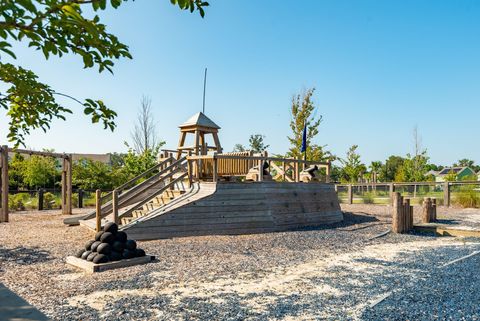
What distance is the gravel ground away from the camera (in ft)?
15.5

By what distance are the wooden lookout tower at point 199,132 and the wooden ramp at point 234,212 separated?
257cm

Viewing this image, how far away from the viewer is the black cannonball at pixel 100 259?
700 cm

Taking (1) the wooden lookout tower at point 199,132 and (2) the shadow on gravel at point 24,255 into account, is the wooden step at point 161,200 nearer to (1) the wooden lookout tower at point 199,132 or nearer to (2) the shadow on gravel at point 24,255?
(1) the wooden lookout tower at point 199,132

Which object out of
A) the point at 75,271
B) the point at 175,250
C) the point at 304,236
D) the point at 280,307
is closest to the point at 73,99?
the point at 280,307

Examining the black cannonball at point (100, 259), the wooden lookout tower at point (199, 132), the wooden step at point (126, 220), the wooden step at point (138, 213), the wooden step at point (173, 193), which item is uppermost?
the wooden lookout tower at point (199, 132)

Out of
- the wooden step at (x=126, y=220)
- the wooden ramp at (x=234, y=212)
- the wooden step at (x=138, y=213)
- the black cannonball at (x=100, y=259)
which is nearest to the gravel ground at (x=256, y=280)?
the black cannonball at (x=100, y=259)

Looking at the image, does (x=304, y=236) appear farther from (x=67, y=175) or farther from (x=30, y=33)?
(x=67, y=175)

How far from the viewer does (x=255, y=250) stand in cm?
883

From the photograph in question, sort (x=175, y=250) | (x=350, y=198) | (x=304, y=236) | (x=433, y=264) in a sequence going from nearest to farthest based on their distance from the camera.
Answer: (x=433, y=264) → (x=175, y=250) → (x=304, y=236) → (x=350, y=198)

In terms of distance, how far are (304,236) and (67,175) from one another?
1071 centimetres

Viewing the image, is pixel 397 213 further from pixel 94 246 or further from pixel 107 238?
pixel 94 246

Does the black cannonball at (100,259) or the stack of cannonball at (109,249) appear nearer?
the black cannonball at (100,259)

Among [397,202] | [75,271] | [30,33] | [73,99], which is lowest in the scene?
[75,271]

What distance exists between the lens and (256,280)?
20.3 feet
